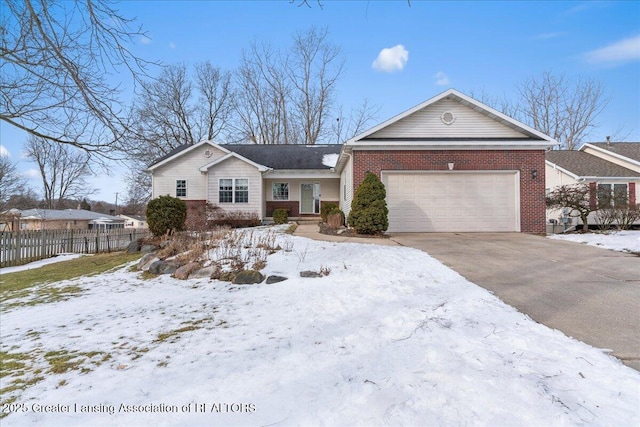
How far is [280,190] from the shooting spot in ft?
65.8

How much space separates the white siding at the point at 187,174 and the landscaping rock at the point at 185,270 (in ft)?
42.9

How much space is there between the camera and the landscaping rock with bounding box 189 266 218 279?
639 cm

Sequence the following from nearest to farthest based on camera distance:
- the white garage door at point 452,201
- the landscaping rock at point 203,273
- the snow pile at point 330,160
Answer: the landscaping rock at point 203,273
the white garage door at point 452,201
the snow pile at point 330,160

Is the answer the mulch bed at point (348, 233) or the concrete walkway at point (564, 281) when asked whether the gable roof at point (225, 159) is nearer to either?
the mulch bed at point (348, 233)

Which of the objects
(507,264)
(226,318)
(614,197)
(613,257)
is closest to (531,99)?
(614,197)

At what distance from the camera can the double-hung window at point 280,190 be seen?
19984mm

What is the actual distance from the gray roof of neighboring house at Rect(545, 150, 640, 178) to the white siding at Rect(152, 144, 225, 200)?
2075 centimetres

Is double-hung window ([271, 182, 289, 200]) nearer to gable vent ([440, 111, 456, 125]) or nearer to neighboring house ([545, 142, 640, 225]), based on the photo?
gable vent ([440, 111, 456, 125])

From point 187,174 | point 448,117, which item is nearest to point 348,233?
point 448,117

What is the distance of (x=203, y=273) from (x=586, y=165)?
22.3m

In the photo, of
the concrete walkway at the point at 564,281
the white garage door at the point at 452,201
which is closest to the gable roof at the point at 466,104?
the white garage door at the point at 452,201

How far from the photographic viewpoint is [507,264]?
21.9 feet

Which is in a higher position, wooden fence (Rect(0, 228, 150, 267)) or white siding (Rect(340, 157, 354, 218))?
white siding (Rect(340, 157, 354, 218))

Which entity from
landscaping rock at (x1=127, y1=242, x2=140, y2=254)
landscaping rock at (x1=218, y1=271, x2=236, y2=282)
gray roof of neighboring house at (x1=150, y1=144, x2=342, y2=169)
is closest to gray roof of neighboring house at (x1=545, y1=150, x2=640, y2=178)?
gray roof of neighboring house at (x1=150, y1=144, x2=342, y2=169)
